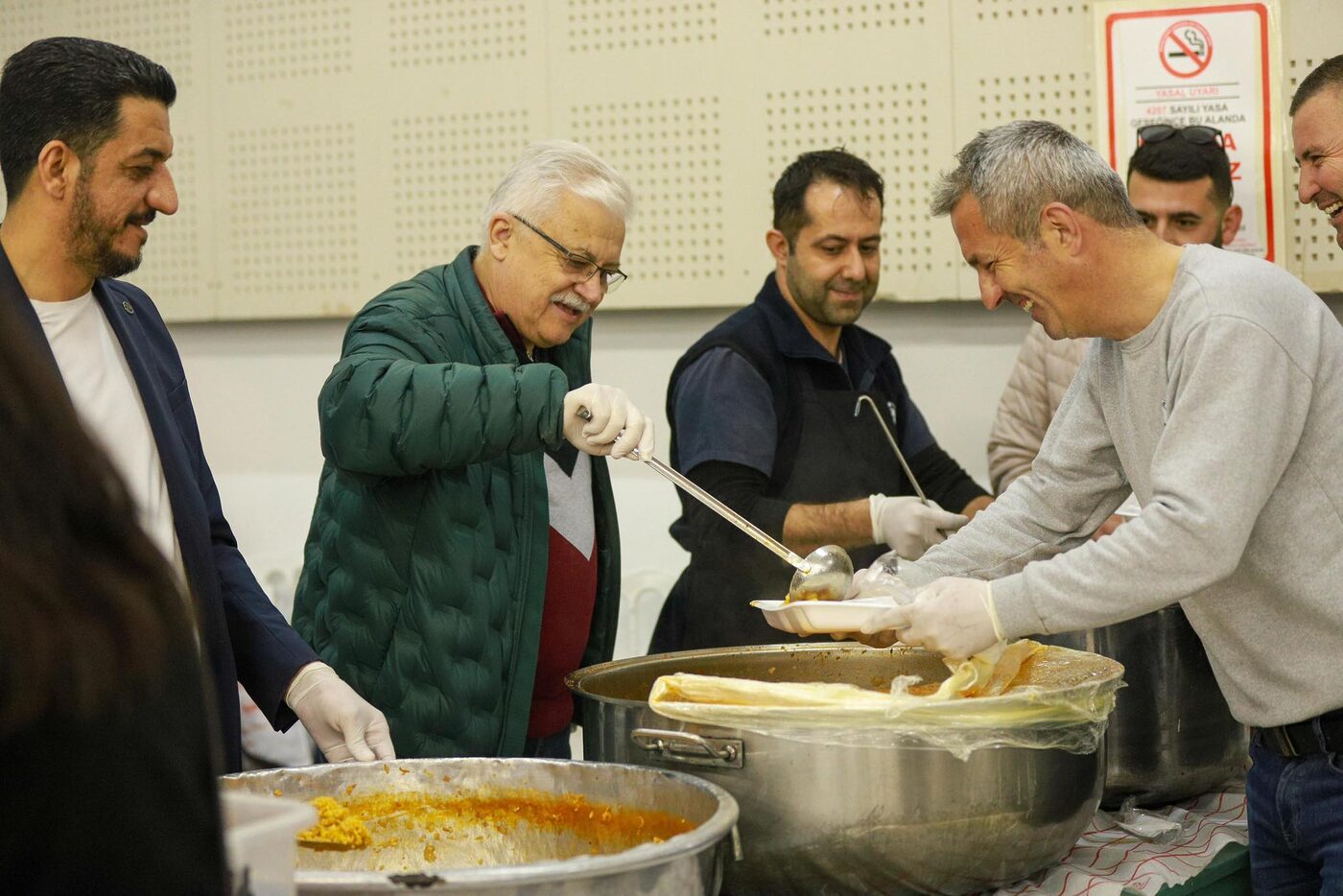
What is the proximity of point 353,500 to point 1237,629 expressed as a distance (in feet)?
4.08

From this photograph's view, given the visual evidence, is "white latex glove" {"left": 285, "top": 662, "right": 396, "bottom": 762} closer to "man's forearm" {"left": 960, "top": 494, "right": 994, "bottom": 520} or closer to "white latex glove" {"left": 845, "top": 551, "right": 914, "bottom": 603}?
"white latex glove" {"left": 845, "top": 551, "right": 914, "bottom": 603}

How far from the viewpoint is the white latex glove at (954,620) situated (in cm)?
167

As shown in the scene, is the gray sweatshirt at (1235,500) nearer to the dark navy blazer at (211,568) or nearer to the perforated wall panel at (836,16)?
the dark navy blazer at (211,568)

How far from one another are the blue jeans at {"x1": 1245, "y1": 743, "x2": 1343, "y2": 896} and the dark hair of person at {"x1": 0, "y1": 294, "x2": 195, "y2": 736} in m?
1.58

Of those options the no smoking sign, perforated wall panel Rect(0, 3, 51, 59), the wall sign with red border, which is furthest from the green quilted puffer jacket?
perforated wall panel Rect(0, 3, 51, 59)

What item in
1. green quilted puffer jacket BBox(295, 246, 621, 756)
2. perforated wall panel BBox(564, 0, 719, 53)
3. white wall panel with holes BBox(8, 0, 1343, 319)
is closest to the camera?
green quilted puffer jacket BBox(295, 246, 621, 756)

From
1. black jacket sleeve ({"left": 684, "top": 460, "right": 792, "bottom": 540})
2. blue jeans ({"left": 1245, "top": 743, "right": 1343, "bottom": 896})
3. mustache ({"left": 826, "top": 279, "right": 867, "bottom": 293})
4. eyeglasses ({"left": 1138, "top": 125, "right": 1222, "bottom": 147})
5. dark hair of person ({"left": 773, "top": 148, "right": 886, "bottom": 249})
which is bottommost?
blue jeans ({"left": 1245, "top": 743, "right": 1343, "bottom": 896})

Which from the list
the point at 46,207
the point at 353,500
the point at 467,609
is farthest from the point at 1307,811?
the point at 46,207

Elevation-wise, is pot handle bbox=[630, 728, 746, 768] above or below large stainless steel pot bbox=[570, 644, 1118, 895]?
above

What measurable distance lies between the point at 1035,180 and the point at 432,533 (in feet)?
3.19

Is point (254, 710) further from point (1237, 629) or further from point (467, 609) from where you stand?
point (1237, 629)

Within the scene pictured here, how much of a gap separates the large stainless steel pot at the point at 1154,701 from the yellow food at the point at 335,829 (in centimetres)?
110

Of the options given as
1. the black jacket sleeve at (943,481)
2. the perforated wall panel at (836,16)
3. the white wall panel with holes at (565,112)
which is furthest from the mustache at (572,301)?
the perforated wall panel at (836,16)

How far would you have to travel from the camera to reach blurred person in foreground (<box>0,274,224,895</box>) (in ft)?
1.87
